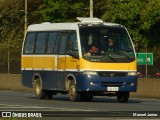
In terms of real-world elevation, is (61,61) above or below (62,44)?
below

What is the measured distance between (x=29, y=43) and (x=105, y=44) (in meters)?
5.18

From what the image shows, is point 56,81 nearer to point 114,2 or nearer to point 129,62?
point 129,62

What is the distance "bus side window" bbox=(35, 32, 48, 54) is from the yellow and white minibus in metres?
0.28

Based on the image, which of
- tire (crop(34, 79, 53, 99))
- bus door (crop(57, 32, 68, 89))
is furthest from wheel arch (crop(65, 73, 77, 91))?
tire (crop(34, 79, 53, 99))

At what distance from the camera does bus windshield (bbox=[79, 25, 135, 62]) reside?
98.3 ft

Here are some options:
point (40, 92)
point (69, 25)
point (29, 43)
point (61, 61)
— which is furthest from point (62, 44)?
point (29, 43)

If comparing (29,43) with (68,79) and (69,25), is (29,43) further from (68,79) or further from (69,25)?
(68,79)

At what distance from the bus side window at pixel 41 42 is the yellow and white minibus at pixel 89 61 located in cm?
28

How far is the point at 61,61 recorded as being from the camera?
103 feet

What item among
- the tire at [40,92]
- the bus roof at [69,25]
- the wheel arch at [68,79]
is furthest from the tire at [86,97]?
the bus roof at [69,25]

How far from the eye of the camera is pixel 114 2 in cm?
4859

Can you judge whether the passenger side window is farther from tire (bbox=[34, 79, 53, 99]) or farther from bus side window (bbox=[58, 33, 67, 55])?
tire (bbox=[34, 79, 53, 99])

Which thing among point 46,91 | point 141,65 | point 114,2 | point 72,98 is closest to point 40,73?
point 46,91

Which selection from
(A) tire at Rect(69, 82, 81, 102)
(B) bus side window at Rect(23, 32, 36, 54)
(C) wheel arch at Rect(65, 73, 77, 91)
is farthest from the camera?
(B) bus side window at Rect(23, 32, 36, 54)
